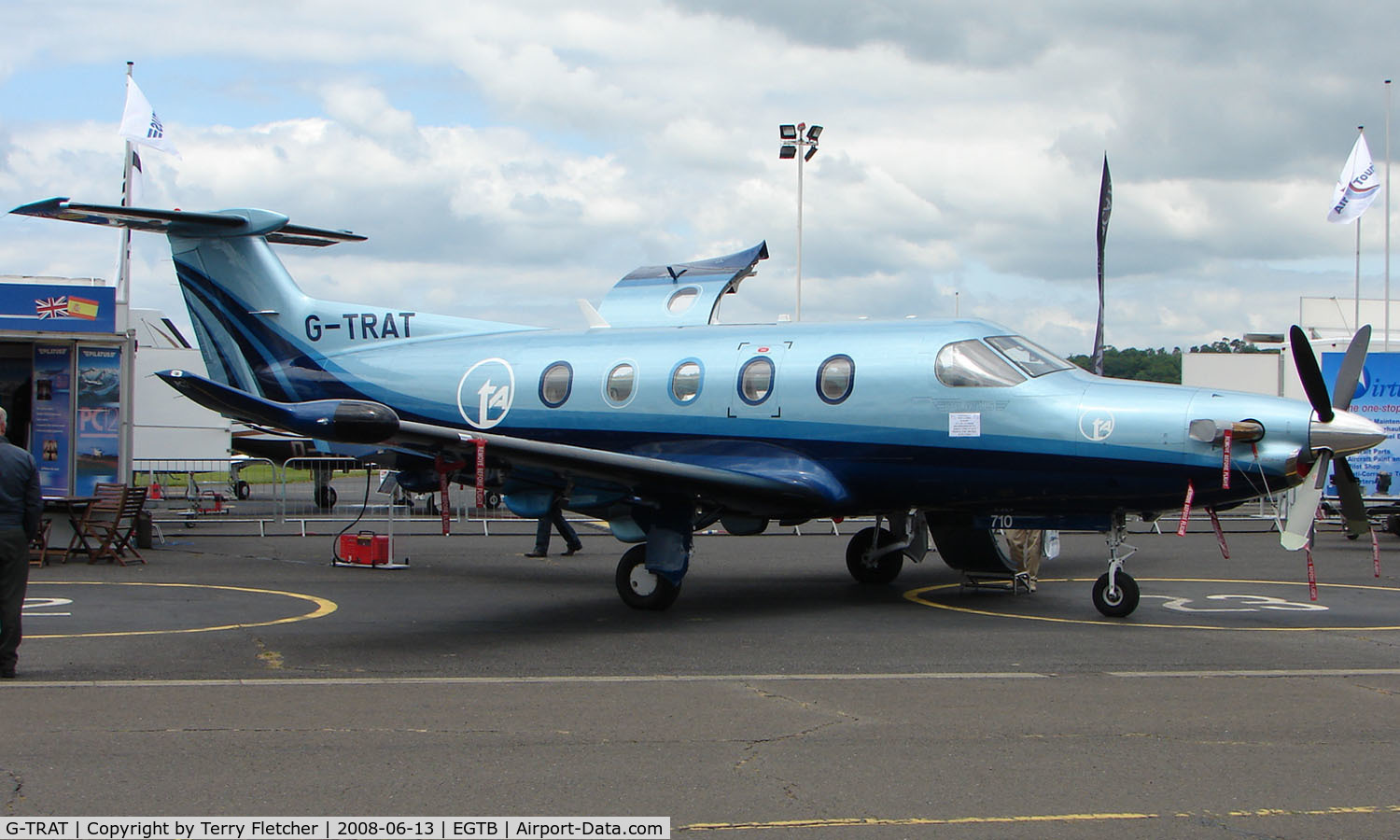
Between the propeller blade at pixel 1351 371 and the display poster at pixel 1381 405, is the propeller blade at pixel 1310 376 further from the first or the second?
the display poster at pixel 1381 405

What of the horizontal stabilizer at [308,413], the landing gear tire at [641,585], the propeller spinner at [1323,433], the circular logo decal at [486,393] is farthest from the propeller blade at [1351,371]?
the circular logo decal at [486,393]

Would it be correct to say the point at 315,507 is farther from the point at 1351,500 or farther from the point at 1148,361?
the point at 1148,361

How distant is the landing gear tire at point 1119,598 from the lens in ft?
39.9

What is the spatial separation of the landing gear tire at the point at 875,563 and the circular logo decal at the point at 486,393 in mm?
4845

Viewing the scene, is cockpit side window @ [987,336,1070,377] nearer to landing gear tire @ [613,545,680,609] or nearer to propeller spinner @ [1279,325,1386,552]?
propeller spinner @ [1279,325,1386,552]

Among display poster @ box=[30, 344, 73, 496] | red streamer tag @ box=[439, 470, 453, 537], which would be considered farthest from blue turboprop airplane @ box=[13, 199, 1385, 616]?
display poster @ box=[30, 344, 73, 496]

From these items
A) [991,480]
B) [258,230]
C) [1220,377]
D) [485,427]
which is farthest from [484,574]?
[1220,377]

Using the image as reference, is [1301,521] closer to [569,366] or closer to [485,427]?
[569,366]

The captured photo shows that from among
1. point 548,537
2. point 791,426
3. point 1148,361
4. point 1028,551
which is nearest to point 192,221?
point 548,537

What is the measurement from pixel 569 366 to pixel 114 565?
24.6 feet

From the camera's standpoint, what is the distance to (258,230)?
57.6ft

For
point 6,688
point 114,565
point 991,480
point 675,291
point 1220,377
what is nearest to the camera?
point 6,688

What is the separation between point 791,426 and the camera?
43.7 feet

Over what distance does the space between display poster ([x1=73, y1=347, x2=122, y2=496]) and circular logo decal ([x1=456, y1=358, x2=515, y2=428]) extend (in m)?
6.86
